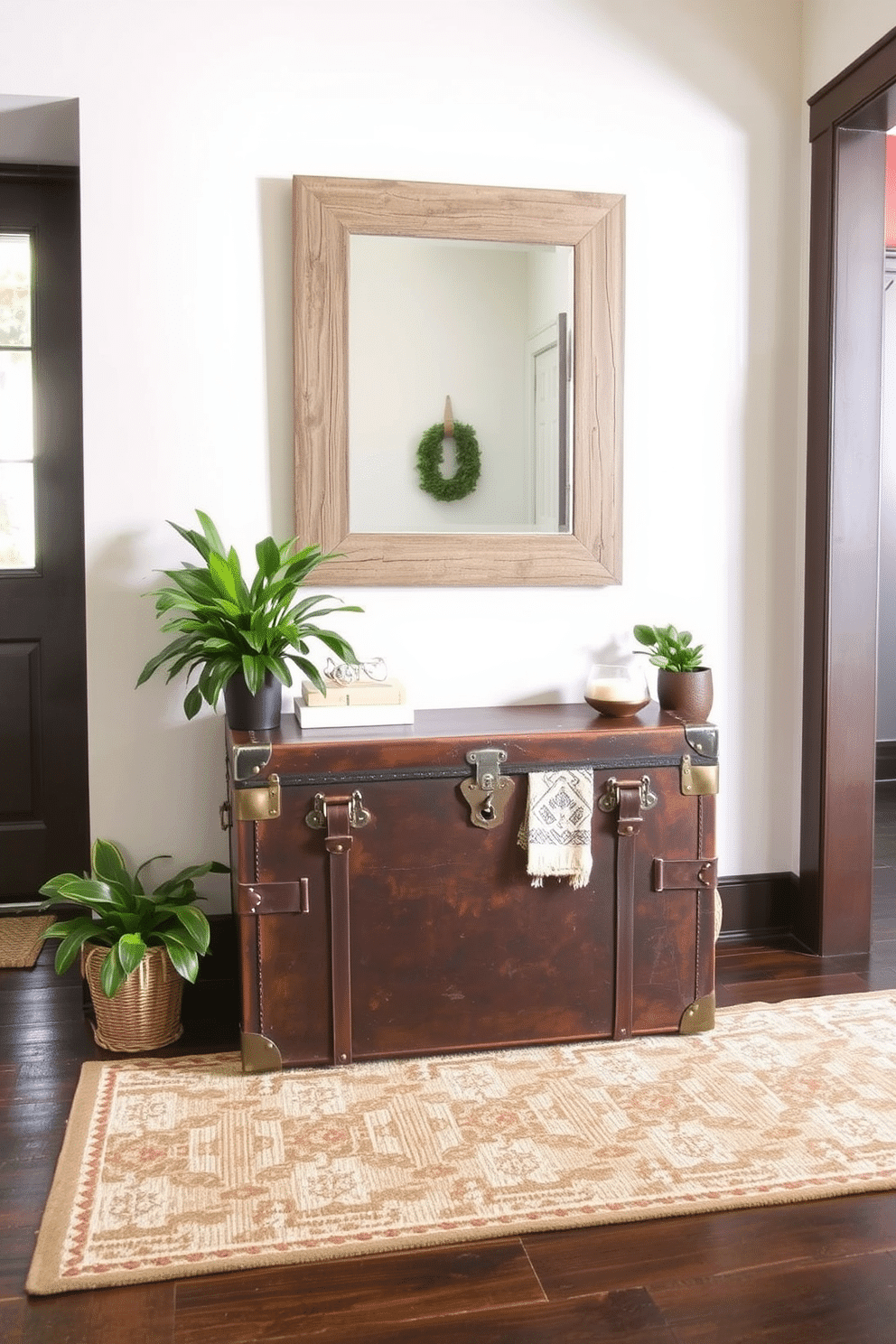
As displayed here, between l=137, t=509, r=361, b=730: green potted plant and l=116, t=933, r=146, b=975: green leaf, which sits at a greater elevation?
l=137, t=509, r=361, b=730: green potted plant

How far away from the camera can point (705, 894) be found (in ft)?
9.23

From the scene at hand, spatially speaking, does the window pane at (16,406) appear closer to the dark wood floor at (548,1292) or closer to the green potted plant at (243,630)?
the green potted plant at (243,630)

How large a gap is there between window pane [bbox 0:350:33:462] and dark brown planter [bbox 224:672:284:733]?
1453 mm

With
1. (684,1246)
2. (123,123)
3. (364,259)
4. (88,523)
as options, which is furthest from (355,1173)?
(123,123)

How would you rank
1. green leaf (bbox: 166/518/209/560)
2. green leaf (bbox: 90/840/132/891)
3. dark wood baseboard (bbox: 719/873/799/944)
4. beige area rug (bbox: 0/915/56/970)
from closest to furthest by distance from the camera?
green leaf (bbox: 166/518/209/560)
green leaf (bbox: 90/840/132/891)
beige area rug (bbox: 0/915/56/970)
dark wood baseboard (bbox: 719/873/799/944)

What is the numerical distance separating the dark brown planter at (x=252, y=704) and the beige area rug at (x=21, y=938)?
111 cm

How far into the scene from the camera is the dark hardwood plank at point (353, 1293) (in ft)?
5.87

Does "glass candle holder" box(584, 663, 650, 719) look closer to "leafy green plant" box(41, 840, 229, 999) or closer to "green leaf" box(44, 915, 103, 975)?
"leafy green plant" box(41, 840, 229, 999)

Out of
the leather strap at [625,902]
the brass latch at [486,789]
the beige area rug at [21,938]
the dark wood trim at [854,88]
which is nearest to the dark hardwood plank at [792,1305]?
the leather strap at [625,902]

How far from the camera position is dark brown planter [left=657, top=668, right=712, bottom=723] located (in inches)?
121

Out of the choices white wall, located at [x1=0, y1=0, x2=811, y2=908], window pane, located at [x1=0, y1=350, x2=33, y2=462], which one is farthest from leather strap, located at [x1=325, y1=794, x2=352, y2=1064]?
window pane, located at [x1=0, y1=350, x2=33, y2=462]

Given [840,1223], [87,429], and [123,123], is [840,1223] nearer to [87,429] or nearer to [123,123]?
[87,429]

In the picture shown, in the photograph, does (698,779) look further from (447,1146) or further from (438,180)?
(438,180)

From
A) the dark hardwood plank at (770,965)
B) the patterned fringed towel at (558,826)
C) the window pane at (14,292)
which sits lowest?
the dark hardwood plank at (770,965)
